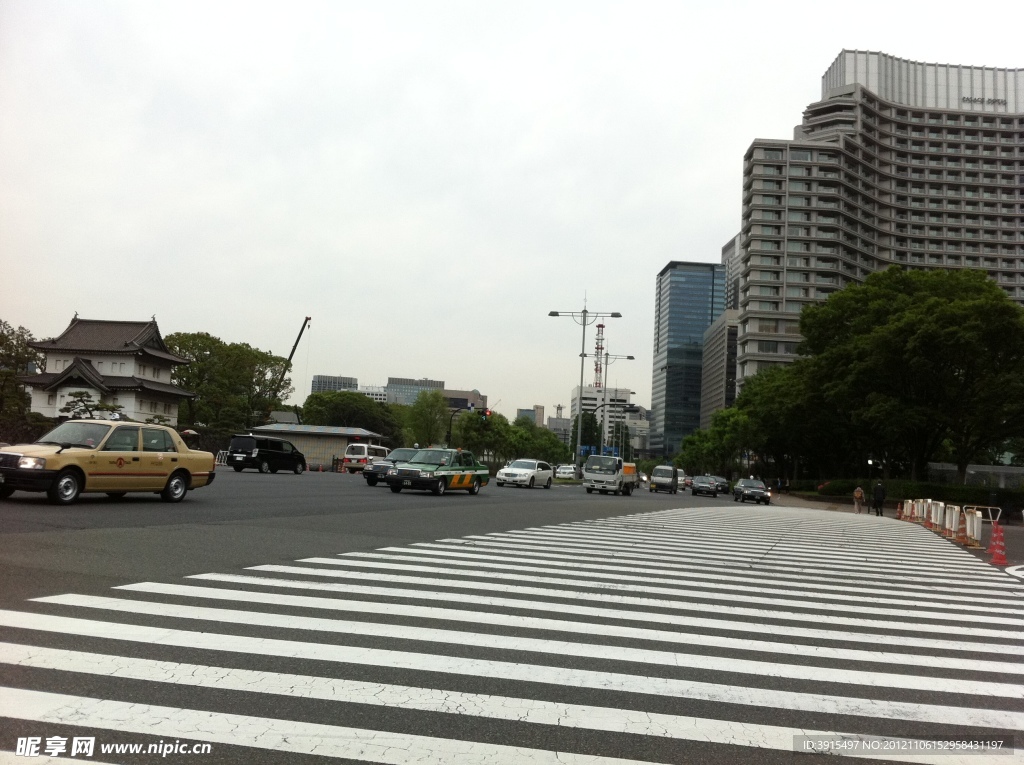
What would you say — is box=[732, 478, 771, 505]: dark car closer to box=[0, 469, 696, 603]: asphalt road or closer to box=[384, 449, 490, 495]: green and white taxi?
box=[384, 449, 490, 495]: green and white taxi

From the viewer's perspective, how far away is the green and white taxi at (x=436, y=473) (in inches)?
1107

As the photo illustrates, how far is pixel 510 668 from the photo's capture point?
219 inches

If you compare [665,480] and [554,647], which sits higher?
[554,647]

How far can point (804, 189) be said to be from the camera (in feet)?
341

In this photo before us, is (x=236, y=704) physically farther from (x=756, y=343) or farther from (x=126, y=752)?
(x=756, y=343)

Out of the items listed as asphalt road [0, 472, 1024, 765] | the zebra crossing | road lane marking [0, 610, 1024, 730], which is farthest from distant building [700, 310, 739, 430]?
road lane marking [0, 610, 1024, 730]

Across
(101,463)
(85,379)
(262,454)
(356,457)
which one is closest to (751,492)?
(356,457)

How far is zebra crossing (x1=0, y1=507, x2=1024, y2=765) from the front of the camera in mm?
4246

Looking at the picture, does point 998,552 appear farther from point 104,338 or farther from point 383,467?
point 104,338

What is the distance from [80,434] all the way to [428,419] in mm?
83105

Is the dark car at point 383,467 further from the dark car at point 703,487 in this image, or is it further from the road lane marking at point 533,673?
the road lane marking at point 533,673

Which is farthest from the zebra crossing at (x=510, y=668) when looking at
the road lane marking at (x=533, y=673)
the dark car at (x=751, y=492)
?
the dark car at (x=751, y=492)

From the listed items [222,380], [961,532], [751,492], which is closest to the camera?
[961,532]

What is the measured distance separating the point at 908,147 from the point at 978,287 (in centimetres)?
7666
